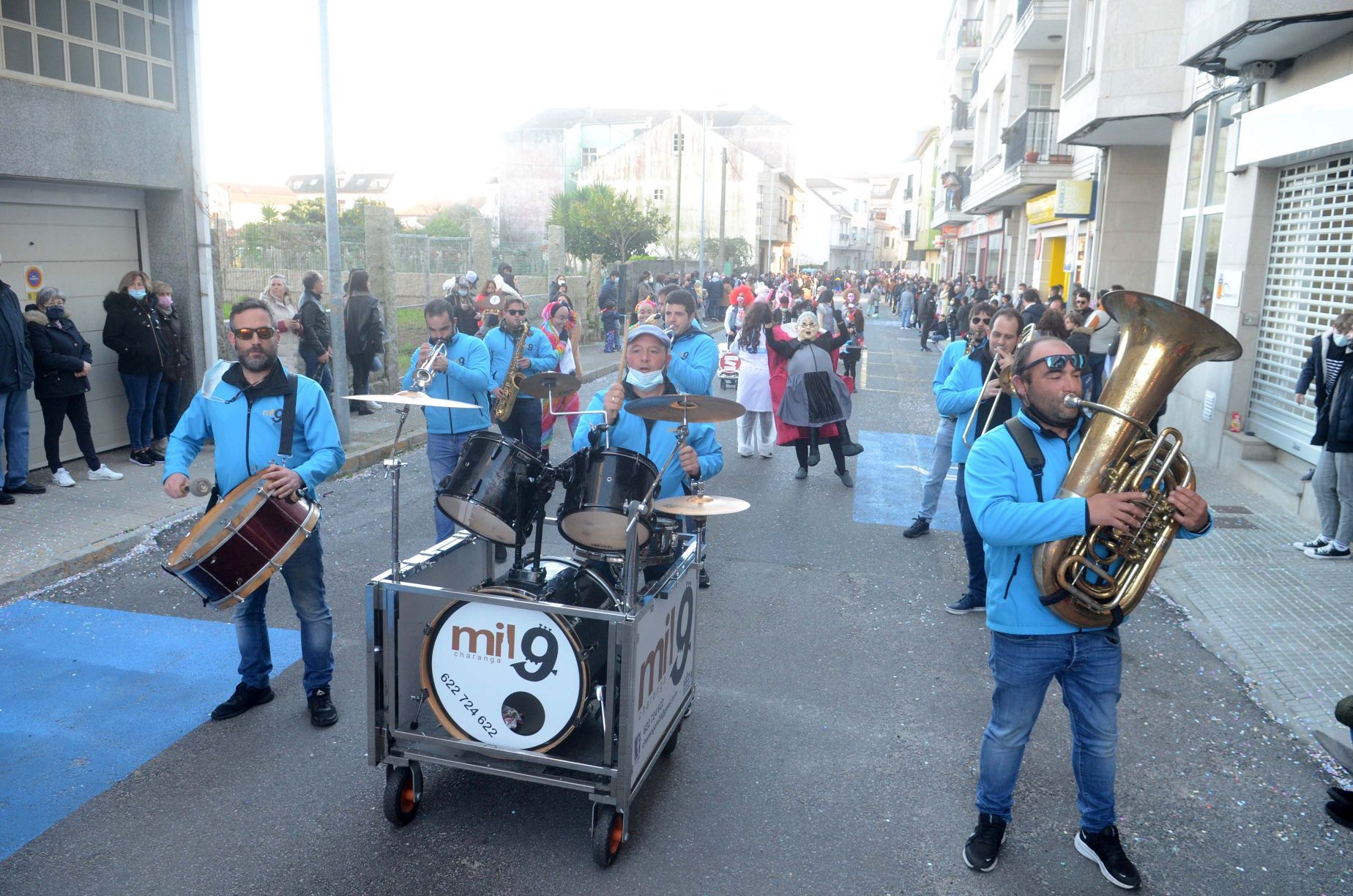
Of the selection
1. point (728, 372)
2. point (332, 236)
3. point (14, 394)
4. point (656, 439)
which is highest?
point (332, 236)

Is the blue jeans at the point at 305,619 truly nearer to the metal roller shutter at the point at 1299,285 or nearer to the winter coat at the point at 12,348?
the winter coat at the point at 12,348

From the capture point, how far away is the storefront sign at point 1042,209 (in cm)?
2077

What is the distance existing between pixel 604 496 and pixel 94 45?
8.69 m

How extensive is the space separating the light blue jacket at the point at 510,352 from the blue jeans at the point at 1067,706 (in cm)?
532

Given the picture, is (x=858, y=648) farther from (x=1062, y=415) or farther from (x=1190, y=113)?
(x=1190, y=113)

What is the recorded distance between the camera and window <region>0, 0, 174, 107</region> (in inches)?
345

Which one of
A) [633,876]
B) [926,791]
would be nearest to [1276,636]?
[926,791]

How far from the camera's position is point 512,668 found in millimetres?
3818

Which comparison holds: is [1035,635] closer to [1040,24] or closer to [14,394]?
[14,394]

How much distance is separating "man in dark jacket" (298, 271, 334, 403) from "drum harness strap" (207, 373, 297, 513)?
7.17m

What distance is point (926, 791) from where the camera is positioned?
14.3 feet

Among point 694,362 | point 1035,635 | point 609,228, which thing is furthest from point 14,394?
point 609,228

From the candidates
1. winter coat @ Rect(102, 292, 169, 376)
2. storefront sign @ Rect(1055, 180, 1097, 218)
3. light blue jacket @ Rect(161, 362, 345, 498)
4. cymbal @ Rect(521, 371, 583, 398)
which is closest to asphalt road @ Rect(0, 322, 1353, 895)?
light blue jacket @ Rect(161, 362, 345, 498)

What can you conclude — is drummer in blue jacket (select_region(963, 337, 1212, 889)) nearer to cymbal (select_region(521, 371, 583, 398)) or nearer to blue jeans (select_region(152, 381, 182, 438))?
cymbal (select_region(521, 371, 583, 398))
